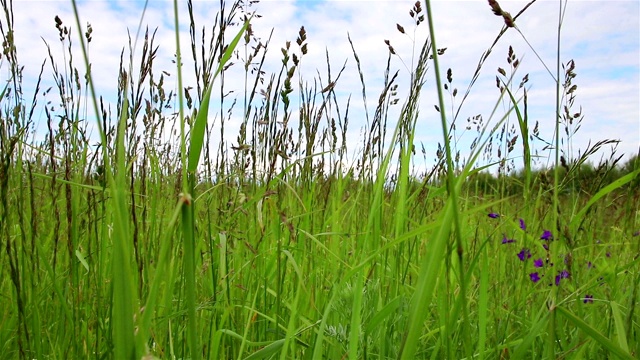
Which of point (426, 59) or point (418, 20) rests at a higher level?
point (418, 20)

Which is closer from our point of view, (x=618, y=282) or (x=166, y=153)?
(x=618, y=282)

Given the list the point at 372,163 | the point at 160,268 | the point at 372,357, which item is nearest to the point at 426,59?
the point at 372,163

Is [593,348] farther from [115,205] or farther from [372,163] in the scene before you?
[115,205]

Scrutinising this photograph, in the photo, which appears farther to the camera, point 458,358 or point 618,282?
point 618,282

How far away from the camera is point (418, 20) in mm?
1971

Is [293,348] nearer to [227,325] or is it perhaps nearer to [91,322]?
[227,325]

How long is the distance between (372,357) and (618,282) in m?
1.28

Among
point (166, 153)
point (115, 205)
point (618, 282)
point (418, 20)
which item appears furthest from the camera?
point (166, 153)

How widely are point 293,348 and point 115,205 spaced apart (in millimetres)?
843

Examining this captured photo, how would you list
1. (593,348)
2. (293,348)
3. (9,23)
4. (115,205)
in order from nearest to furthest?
(115,205)
(293,348)
(593,348)
(9,23)

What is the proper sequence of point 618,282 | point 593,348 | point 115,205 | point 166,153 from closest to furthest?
point 115,205
point 593,348
point 618,282
point 166,153

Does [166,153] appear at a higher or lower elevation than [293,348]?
higher

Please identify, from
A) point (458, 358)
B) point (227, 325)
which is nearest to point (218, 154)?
point (227, 325)

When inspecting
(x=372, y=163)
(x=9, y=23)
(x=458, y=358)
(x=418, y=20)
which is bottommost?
(x=458, y=358)
